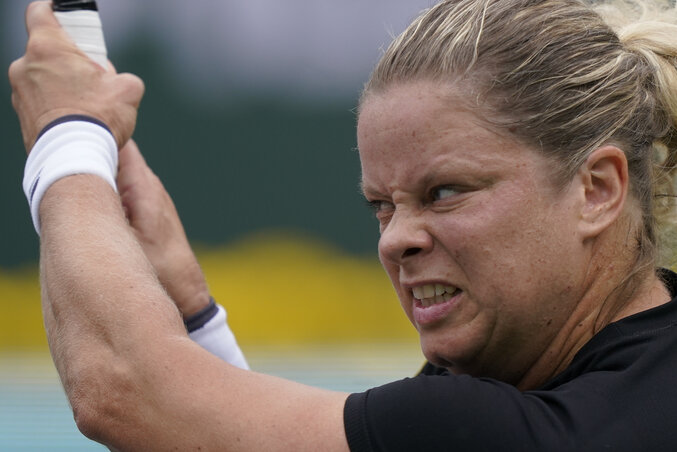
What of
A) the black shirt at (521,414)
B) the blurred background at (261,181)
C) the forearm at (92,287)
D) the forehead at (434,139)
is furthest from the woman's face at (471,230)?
the blurred background at (261,181)

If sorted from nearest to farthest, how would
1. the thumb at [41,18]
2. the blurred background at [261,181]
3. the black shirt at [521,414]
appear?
the black shirt at [521,414] < the thumb at [41,18] < the blurred background at [261,181]

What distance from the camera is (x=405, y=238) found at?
154cm

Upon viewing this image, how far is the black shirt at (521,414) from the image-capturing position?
1.31 m

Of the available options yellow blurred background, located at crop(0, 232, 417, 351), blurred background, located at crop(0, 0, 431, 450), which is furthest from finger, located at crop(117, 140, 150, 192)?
yellow blurred background, located at crop(0, 232, 417, 351)

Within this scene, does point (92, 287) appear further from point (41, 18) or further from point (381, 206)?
point (41, 18)

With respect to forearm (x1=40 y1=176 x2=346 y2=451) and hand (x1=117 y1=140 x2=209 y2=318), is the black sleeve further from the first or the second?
hand (x1=117 y1=140 x2=209 y2=318)

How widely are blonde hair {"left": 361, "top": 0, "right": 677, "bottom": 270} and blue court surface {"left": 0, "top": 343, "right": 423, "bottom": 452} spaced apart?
4605mm

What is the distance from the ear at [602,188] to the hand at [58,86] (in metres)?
1.04

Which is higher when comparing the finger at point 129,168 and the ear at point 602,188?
the ear at point 602,188

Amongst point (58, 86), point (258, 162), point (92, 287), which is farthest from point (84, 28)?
point (258, 162)

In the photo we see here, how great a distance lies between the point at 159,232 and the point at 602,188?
3.74 ft

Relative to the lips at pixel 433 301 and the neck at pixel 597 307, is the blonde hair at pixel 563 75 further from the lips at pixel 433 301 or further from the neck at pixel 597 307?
the lips at pixel 433 301

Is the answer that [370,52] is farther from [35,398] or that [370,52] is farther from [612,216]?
[612,216]

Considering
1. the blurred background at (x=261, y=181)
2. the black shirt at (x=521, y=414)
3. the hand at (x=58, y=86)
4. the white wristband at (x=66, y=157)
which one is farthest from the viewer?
the blurred background at (x=261, y=181)
